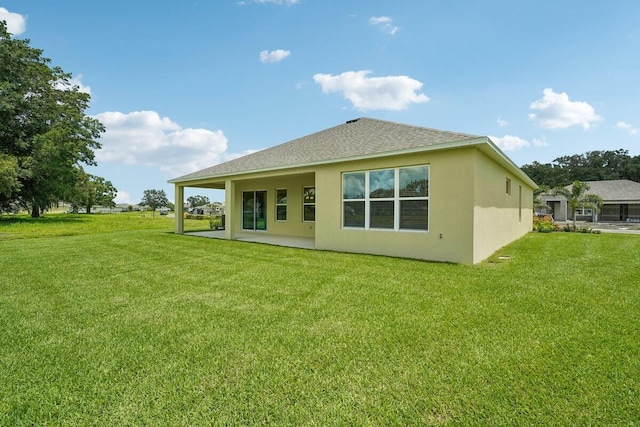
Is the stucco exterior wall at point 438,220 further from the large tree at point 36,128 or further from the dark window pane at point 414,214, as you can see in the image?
the large tree at point 36,128

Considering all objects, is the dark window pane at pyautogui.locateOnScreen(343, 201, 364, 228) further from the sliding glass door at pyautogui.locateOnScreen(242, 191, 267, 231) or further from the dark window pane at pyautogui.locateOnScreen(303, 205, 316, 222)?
the sliding glass door at pyautogui.locateOnScreen(242, 191, 267, 231)

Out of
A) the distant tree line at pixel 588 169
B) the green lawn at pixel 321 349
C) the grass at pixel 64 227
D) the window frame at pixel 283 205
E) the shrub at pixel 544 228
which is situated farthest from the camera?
the distant tree line at pixel 588 169

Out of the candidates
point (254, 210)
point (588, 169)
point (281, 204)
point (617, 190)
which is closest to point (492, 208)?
point (281, 204)

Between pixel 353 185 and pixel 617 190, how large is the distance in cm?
3791

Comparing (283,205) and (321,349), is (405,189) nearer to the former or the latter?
(321,349)

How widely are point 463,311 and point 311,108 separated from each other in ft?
42.5

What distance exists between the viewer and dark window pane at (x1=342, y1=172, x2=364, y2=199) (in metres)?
9.19

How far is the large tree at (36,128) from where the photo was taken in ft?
71.4

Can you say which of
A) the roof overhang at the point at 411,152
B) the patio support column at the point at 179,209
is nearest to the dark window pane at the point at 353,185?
the roof overhang at the point at 411,152

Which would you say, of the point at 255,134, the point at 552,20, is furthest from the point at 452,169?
the point at 255,134

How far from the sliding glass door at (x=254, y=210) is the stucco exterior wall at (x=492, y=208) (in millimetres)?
9866

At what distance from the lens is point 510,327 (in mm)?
3715

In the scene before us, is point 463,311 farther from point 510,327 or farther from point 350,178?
point 350,178

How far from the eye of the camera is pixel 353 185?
9383 mm
